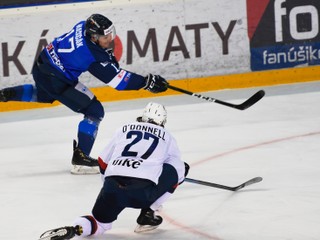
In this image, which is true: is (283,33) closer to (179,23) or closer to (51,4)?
(179,23)

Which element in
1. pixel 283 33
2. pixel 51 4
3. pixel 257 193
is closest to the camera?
pixel 257 193

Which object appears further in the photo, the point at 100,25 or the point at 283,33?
the point at 283,33

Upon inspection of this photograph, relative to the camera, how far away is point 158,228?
16.4 ft

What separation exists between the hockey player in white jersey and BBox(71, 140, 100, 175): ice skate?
4.59 ft

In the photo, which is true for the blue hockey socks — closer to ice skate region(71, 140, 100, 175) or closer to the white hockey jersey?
ice skate region(71, 140, 100, 175)

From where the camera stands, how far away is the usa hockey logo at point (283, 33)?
30.0ft

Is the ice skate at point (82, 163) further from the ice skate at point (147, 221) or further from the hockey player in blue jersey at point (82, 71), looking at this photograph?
the ice skate at point (147, 221)

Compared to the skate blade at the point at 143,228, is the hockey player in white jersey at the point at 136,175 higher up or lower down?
higher up

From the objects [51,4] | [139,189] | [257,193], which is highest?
[51,4]

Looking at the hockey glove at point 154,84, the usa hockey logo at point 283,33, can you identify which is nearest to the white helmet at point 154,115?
the hockey glove at point 154,84

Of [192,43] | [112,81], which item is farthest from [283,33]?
[112,81]

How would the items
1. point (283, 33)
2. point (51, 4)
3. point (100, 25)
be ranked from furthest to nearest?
point (283, 33)
point (51, 4)
point (100, 25)

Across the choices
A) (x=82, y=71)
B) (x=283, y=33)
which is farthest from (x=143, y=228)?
(x=283, y=33)

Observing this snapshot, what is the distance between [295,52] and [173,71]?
1.24 m
